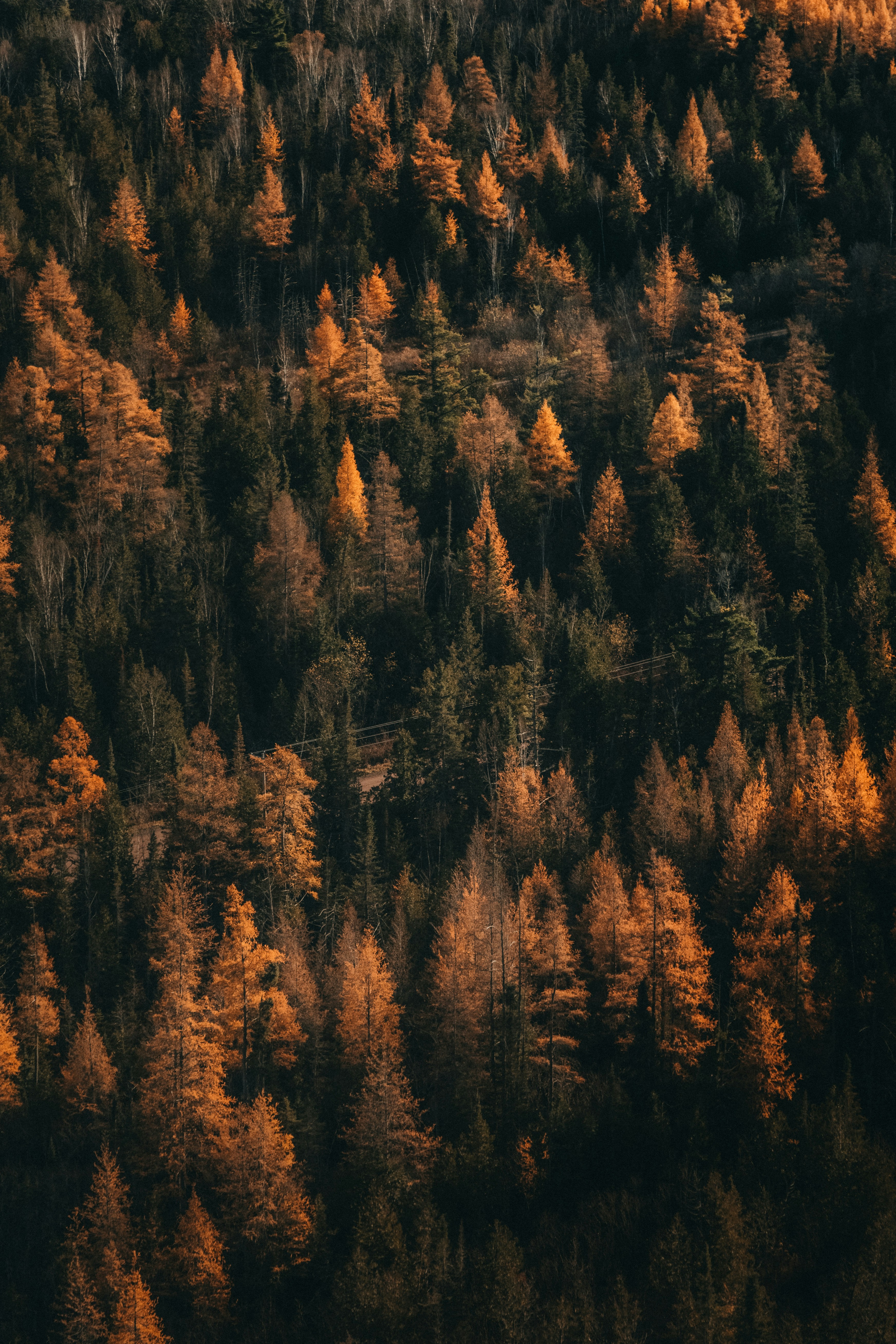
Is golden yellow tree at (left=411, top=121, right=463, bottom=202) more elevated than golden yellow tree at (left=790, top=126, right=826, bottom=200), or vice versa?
golden yellow tree at (left=411, top=121, right=463, bottom=202)

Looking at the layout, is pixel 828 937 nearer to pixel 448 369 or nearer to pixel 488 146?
pixel 448 369

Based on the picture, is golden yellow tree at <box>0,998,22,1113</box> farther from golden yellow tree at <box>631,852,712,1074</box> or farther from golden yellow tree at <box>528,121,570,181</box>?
golden yellow tree at <box>528,121,570,181</box>

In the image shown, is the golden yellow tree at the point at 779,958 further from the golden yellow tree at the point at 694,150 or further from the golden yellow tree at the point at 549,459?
the golden yellow tree at the point at 694,150

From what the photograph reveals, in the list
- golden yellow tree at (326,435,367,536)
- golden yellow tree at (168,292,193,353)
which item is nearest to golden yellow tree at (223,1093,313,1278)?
golden yellow tree at (326,435,367,536)

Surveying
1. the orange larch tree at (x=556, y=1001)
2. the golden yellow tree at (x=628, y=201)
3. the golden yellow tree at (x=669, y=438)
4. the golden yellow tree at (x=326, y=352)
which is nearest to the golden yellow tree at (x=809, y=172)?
the golden yellow tree at (x=628, y=201)

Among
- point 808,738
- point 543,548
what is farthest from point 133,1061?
point 543,548
